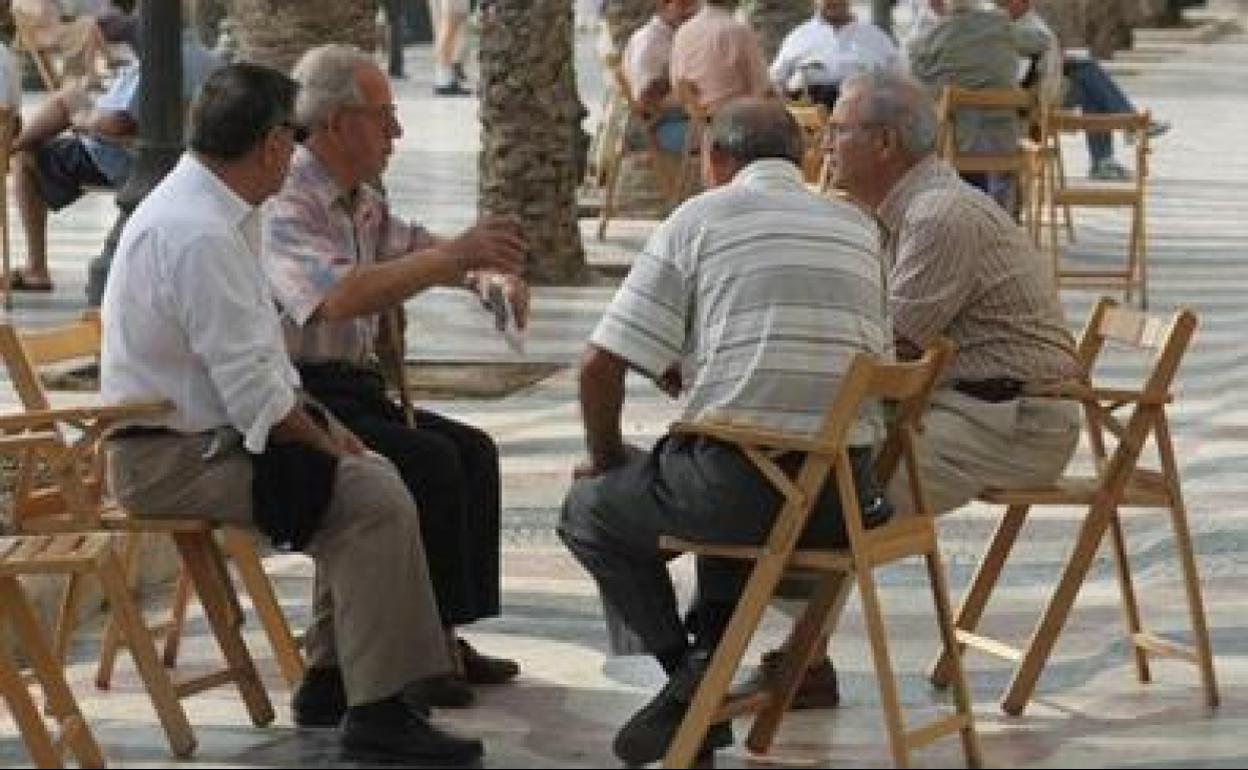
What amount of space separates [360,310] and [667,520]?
897 millimetres

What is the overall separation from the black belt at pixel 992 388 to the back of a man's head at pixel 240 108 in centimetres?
168

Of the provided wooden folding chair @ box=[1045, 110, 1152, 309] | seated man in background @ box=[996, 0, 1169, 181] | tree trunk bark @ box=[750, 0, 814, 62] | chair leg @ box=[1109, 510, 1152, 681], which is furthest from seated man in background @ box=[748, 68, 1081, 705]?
tree trunk bark @ box=[750, 0, 814, 62]

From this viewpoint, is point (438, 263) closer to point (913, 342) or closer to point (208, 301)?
point (208, 301)

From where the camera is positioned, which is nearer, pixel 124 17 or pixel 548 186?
pixel 548 186

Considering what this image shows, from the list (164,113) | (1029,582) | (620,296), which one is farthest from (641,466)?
(164,113)

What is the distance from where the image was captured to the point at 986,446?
8203 mm

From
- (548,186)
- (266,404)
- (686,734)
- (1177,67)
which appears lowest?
(1177,67)

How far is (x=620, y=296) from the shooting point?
24.4ft

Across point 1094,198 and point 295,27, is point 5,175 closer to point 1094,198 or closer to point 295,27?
point 295,27

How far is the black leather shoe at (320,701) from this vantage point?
7.85 metres

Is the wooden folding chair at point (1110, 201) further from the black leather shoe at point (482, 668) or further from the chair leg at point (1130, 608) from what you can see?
the black leather shoe at point (482, 668)

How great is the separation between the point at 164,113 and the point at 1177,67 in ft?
79.9

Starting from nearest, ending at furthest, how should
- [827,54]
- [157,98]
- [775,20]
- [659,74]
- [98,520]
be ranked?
[98,520], [157,98], [827,54], [659,74], [775,20]

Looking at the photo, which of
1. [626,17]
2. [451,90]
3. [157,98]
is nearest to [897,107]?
[157,98]
